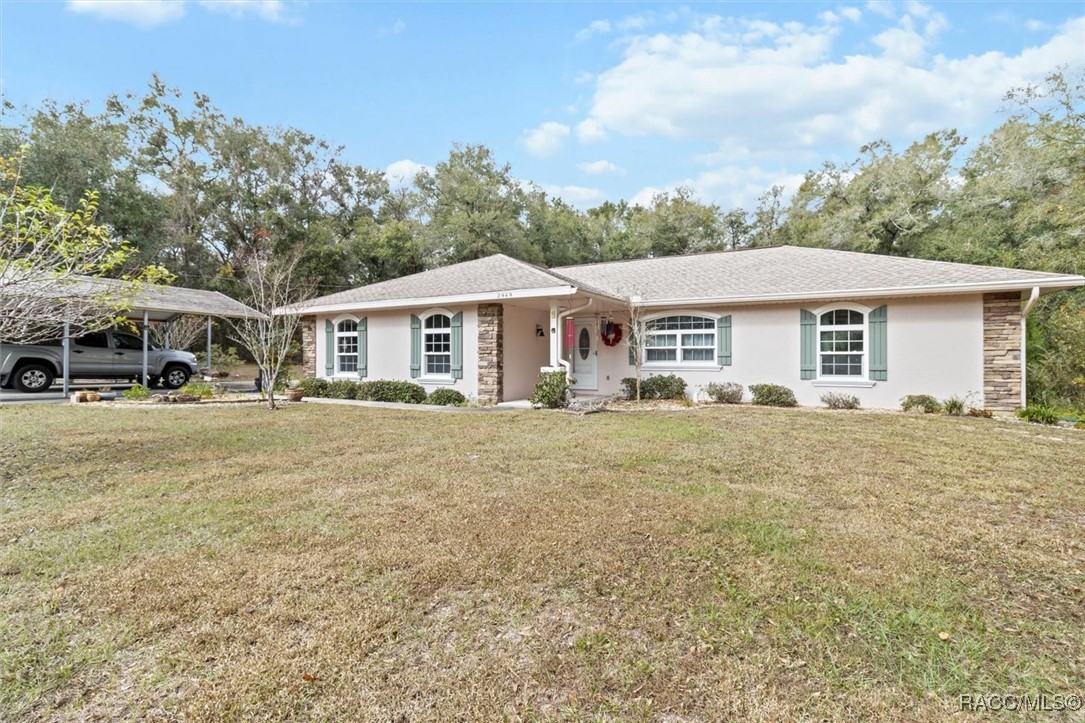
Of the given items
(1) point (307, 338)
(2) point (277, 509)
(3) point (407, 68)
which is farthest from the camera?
(1) point (307, 338)

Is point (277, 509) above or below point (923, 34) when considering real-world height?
below

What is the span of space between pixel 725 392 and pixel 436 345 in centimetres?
700

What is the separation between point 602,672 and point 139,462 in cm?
594

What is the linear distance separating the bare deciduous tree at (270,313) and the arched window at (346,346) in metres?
1.14

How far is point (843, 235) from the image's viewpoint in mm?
19688

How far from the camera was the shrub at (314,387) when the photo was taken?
1292 centimetres

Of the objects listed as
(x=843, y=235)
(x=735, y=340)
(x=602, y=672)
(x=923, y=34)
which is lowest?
(x=602, y=672)

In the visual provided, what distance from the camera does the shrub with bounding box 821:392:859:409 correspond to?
10.1m

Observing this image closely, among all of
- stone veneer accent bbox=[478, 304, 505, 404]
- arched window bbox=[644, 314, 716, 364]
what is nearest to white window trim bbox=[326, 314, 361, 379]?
stone veneer accent bbox=[478, 304, 505, 404]

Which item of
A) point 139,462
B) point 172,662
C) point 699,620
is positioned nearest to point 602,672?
point 699,620

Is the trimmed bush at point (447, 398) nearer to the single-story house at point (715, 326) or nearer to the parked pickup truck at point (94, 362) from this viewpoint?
the single-story house at point (715, 326)

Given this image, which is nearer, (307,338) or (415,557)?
(415,557)

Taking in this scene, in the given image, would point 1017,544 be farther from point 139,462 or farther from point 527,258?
point 527,258

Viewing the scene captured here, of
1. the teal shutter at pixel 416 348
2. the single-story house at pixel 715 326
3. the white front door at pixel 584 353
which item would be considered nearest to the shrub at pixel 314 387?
the single-story house at pixel 715 326
